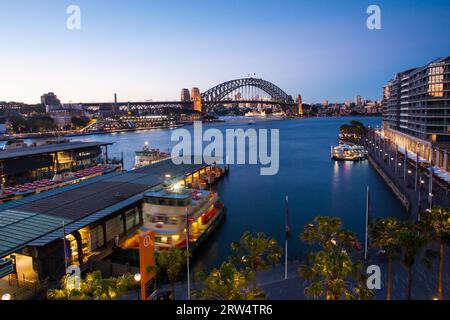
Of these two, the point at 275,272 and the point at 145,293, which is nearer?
the point at 145,293

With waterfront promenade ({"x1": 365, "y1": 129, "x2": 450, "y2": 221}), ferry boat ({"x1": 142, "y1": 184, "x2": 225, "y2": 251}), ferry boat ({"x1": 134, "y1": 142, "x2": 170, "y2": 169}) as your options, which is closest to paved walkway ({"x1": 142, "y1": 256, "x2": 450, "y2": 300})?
ferry boat ({"x1": 142, "y1": 184, "x2": 225, "y2": 251})


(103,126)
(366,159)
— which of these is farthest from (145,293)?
(103,126)

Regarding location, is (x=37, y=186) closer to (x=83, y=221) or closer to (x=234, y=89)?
(x=83, y=221)

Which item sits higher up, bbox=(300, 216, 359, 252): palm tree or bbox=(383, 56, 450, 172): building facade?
bbox=(383, 56, 450, 172): building facade

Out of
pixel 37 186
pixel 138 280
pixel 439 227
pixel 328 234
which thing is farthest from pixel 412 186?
pixel 37 186

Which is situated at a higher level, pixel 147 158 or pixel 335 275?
pixel 335 275

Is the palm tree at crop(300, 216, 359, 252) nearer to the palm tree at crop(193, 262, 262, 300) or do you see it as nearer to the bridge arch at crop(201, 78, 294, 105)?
the palm tree at crop(193, 262, 262, 300)

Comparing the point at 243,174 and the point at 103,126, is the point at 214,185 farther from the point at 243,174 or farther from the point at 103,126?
the point at 103,126

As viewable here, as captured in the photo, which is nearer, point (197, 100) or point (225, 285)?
point (225, 285)

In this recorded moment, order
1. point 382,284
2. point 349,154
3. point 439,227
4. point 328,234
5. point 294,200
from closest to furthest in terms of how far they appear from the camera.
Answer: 1. point 439,227
2. point 328,234
3. point 382,284
4. point 294,200
5. point 349,154

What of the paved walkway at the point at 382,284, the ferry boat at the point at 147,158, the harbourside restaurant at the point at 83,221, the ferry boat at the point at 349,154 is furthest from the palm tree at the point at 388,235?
the ferry boat at the point at 349,154

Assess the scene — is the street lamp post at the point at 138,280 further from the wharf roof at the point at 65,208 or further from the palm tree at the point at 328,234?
the palm tree at the point at 328,234
